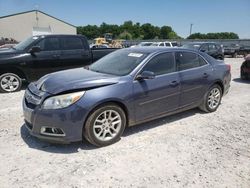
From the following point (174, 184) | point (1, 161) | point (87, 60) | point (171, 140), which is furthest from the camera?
point (87, 60)

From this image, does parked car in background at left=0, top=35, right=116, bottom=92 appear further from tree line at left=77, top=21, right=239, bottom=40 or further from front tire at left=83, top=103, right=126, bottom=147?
tree line at left=77, top=21, right=239, bottom=40

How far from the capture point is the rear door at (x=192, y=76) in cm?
523

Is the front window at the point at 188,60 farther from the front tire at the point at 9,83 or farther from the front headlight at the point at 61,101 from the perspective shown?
the front tire at the point at 9,83

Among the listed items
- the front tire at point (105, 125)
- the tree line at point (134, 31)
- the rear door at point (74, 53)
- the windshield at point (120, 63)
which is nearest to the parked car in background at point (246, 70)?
the rear door at point (74, 53)

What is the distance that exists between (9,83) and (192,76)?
216 inches

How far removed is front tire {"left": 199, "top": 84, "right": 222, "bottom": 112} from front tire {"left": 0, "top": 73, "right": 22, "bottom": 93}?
543 cm

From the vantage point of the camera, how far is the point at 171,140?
4.48 m

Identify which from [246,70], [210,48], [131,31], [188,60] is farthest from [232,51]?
[131,31]

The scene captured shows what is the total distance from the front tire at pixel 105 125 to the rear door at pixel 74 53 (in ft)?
16.6

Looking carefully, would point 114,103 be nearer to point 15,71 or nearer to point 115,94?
point 115,94

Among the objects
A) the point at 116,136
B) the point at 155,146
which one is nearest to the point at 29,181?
the point at 116,136

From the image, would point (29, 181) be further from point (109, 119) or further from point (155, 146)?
point (155, 146)

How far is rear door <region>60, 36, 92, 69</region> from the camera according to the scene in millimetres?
8852

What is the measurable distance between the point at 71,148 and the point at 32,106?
88 cm
